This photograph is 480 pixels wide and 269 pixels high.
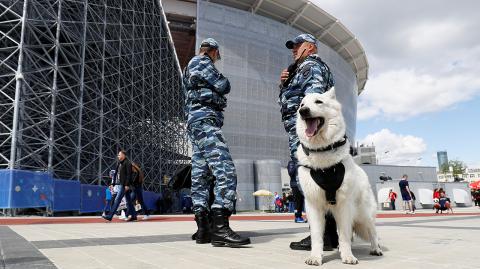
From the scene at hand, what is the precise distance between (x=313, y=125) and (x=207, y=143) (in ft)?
5.03

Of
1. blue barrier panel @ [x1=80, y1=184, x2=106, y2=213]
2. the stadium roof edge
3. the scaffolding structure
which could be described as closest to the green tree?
the stadium roof edge

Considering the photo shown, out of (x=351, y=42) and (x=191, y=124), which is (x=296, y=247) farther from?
(x=351, y=42)

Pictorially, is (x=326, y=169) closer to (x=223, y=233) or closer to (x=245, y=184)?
(x=223, y=233)

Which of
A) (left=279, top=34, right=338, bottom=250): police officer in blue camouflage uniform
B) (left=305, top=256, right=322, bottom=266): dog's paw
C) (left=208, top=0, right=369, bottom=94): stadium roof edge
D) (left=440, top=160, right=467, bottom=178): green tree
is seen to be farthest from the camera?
(left=440, top=160, right=467, bottom=178): green tree

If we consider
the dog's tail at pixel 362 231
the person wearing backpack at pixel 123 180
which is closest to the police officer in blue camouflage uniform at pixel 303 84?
the dog's tail at pixel 362 231

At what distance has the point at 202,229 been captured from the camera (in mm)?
3977

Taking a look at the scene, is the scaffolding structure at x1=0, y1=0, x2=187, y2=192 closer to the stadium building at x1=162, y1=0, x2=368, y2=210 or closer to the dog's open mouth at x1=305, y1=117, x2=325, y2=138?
the stadium building at x1=162, y1=0, x2=368, y2=210

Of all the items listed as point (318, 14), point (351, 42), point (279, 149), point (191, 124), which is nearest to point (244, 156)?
point (279, 149)

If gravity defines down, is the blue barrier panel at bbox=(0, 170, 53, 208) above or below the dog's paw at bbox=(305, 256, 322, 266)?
above

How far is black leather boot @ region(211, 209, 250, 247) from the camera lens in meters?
3.51

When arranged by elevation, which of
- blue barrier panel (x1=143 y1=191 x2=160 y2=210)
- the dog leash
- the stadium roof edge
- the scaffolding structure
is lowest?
blue barrier panel (x1=143 y1=191 x2=160 y2=210)

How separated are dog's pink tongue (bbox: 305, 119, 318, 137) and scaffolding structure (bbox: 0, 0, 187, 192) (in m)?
15.1

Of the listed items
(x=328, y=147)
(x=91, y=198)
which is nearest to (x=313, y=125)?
(x=328, y=147)

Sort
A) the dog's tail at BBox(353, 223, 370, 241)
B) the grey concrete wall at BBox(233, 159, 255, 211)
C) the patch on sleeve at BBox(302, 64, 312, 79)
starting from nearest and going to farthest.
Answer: the dog's tail at BBox(353, 223, 370, 241), the patch on sleeve at BBox(302, 64, 312, 79), the grey concrete wall at BBox(233, 159, 255, 211)
